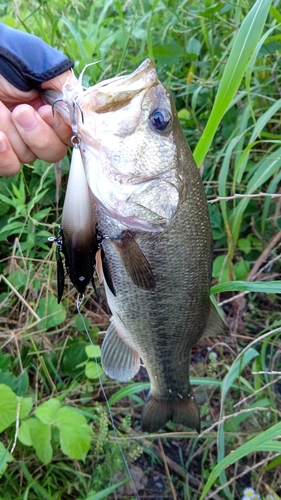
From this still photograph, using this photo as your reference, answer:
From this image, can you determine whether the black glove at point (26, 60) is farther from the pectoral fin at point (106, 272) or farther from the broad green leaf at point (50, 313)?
the broad green leaf at point (50, 313)

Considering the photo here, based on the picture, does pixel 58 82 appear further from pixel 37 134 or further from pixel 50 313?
pixel 50 313

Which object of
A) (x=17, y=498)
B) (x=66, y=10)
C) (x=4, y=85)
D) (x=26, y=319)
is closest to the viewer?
(x=4, y=85)

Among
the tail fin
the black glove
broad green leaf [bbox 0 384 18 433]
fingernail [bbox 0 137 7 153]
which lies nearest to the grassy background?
broad green leaf [bbox 0 384 18 433]

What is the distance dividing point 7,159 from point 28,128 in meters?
0.13

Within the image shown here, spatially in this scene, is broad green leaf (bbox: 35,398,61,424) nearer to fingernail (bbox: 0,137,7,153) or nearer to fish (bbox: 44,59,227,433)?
fish (bbox: 44,59,227,433)

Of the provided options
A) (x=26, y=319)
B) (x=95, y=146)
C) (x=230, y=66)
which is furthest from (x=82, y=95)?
(x=26, y=319)

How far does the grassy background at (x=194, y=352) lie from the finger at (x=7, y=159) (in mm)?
155

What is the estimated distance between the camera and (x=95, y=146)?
1184 mm

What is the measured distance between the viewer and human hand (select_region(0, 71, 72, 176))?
1.27 m

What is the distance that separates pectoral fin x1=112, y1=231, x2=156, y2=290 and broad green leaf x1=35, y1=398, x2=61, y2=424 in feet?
2.23

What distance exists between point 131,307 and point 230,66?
0.75 m

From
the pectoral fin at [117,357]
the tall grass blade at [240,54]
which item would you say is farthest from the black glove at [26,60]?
the pectoral fin at [117,357]

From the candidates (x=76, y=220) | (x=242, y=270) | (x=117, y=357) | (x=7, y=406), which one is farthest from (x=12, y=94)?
(x=242, y=270)

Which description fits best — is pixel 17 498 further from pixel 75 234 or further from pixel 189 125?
pixel 189 125
